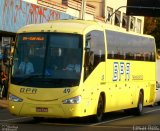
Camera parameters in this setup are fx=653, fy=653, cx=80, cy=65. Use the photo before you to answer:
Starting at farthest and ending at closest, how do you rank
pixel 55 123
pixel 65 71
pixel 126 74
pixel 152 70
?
1. pixel 152 70
2. pixel 126 74
3. pixel 55 123
4. pixel 65 71

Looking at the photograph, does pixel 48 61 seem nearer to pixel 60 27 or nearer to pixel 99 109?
pixel 60 27

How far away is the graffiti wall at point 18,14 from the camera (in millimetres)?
34906

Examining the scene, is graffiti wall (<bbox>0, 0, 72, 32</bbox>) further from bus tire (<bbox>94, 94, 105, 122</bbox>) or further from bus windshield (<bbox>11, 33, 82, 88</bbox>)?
bus windshield (<bbox>11, 33, 82, 88</bbox>)

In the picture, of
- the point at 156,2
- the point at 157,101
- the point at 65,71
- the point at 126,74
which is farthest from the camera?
the point at 156,2

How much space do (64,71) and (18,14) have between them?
1784cm

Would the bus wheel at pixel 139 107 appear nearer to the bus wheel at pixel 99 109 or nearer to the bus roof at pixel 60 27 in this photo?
the bus wheel at pixel 99 109

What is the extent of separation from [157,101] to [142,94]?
906 cm

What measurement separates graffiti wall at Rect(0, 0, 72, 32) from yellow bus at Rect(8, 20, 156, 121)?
533 inches

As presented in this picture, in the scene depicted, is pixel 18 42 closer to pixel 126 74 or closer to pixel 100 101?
pixel 100 101

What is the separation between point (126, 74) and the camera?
78.9ft

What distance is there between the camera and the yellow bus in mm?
18984

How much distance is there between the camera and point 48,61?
19.4 metres

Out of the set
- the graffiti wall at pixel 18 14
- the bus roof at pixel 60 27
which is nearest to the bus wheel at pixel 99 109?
the bus roof at pixel 60 27

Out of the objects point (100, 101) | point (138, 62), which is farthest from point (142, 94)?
point (100, 101)
